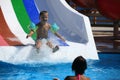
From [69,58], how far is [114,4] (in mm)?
1377

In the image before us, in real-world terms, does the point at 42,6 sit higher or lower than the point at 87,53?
higher

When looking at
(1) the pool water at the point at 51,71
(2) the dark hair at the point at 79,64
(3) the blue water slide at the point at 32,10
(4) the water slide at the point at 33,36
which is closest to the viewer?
(2) the dark hair at the point at 79,64

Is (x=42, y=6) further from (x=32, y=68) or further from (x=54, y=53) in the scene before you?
(x=32, y=68)

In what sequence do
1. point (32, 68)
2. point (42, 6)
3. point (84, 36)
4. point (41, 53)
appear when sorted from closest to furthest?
point (32, 68) → point (41, 53) → point (84, 36) → point (42, 6)

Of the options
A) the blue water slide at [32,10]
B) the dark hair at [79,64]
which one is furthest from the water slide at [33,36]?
the dark hair at [79,64]

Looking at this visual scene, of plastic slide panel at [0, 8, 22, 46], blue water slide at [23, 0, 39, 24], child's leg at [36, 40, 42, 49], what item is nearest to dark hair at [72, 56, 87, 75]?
child's leg at [36, 40, 42, 49]

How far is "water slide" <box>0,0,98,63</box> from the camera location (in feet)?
22.3

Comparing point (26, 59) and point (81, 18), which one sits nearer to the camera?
point (26, 59)

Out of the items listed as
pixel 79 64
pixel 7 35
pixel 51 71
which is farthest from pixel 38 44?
pixel 79 64

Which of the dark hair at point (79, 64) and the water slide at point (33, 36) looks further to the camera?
the water slide at point (33, 36)

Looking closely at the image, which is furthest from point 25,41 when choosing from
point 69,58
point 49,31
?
point 69,58

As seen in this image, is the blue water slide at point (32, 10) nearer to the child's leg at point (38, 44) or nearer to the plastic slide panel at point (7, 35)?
the plastic slide panel at point (7, 35)

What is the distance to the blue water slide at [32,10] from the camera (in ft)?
27.2

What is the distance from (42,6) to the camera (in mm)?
8562
